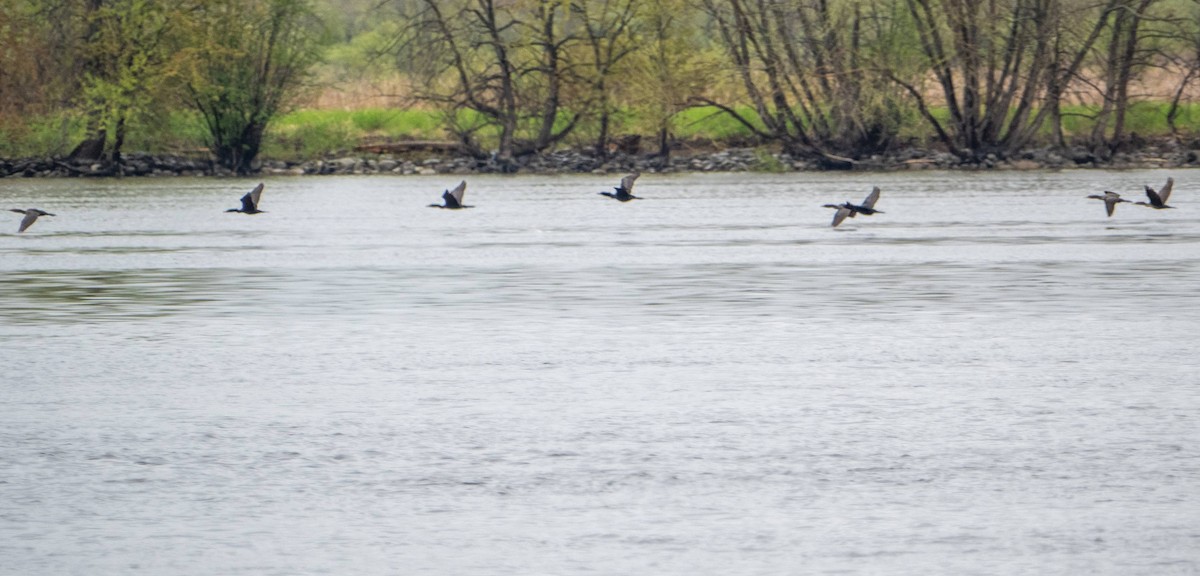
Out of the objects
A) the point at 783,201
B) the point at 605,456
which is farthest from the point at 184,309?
the point at 783,201

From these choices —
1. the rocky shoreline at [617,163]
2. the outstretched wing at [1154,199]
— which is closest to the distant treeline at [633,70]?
the rocky shoreline at [617,163]

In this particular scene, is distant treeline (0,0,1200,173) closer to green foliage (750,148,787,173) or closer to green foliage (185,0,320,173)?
green foliage (185,0,320,173)

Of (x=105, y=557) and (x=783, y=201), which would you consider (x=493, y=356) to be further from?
(x=783, y=201)

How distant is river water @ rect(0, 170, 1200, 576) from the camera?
7.63 m

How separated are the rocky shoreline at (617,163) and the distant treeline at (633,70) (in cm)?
46

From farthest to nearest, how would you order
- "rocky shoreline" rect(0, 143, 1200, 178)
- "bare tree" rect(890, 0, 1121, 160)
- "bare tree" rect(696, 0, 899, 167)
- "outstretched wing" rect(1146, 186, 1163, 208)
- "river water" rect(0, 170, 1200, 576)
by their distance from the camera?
"rocky shoreline" rect(0, 143, 1200, 178), "bare tree" rect(696, 0, 899, 167), "bare tree" rect(890, 0, 1121, 160), "outstretched wing" rect(1146, 186, 1163, 208), "river water" rect(0, 170, 1200, 576)

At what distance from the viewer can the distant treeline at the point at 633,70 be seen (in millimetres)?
49938

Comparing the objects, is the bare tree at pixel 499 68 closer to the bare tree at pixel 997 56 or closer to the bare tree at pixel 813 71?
the bare tree at pixel 813 71

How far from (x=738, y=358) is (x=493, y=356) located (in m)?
1.72

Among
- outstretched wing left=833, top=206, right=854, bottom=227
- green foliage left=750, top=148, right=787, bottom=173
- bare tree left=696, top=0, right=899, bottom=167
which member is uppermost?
bare tree left=696, top=0, right=899, bottom=167

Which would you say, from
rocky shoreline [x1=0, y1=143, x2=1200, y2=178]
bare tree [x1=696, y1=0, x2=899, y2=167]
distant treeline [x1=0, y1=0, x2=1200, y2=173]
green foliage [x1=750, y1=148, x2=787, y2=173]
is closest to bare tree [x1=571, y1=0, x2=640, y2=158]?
distant treeline [x1=0, y1=0, x2=1200, y2=173]

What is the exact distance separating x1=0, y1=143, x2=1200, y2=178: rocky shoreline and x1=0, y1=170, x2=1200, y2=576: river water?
29302 millimetres

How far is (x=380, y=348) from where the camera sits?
1395 cm

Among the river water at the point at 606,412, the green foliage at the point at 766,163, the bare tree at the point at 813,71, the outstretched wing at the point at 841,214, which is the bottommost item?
the green foliage at the point at 766,163
